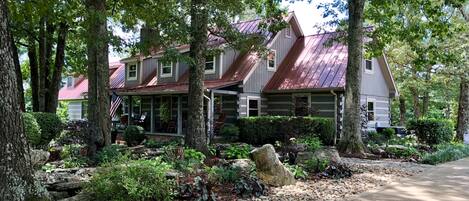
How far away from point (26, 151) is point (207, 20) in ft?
25.0

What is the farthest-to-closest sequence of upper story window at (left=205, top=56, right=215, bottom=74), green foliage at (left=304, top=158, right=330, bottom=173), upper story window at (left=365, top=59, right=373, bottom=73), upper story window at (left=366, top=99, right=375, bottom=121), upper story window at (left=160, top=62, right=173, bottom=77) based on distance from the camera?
upper story window at (left=160, top=62, right=173, bottom=77) < upper story window at (left=366, top=99, right=375, bottom=121) < upper story window at (left=365, top=59, right=373, bottom=73) < upper story window at (left=205, top=56, right=215, bottom=74) < green foliage at (left=304, top=158, right=330, bottom=173)

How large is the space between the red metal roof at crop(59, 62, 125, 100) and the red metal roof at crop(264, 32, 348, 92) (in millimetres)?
10761

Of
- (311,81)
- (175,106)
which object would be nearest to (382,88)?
(311,81)

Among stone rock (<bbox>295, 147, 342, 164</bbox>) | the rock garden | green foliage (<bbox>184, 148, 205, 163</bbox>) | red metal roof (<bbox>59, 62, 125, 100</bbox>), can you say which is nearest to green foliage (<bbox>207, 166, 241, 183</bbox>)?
the rock garden

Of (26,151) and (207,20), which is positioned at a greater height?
(207,20)

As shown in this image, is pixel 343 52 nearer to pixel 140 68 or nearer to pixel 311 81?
pixel 311 81

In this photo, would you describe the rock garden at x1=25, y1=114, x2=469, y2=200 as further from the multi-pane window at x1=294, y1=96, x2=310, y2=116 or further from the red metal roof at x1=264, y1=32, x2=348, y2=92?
the multi-pane window at x1=294, y1=96, x2=310, y2=116

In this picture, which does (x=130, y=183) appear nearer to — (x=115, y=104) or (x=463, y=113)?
(x=463, y=113)

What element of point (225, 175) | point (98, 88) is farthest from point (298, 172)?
point (98, 88)

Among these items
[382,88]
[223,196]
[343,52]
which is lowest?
[223,196]

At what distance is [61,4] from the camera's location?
11164 millimetres

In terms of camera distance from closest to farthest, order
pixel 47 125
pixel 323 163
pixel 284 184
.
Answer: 1. pixel 284 184
2. pixel 323 163
3. pixel 47 125

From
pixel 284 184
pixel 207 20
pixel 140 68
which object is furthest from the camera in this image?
pixel 140 68

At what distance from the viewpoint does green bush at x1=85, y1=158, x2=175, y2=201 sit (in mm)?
5383
